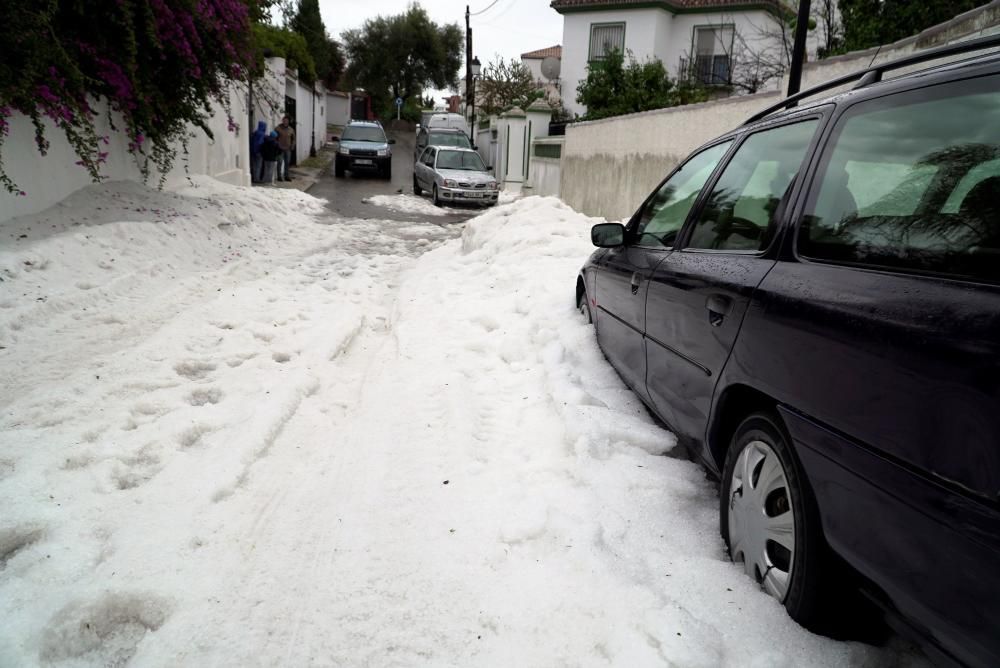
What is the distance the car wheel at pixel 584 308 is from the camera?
5.11 metres

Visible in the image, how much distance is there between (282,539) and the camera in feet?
9.36

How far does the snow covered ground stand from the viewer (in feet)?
7.39

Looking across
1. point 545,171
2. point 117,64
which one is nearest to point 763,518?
point 117,64

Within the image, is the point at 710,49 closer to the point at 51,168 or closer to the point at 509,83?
the point at 509,83

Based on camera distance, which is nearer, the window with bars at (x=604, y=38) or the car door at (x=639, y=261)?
the car door at (x=639, y=261)

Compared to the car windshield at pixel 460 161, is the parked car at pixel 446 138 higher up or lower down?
higher up

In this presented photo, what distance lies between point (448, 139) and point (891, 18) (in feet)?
59.0

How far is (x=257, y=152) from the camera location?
19.3 meters

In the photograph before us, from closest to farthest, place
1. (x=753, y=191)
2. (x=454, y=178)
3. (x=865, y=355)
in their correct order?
(x=865, y=355) < (x=753, y=191) < (x=454, y=178)

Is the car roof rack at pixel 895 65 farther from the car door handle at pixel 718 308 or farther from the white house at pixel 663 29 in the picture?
the white house at pixel 663 29

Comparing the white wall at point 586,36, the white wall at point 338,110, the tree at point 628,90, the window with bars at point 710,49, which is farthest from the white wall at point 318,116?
the window with bars at point 710,49

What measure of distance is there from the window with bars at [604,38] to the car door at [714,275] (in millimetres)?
27849

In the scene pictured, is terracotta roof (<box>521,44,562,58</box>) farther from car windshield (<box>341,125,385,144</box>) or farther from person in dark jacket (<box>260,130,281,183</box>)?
person in dark jacket (<box>260,130,281,183</box>)

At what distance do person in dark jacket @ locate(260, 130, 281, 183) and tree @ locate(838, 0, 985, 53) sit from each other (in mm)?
14103
